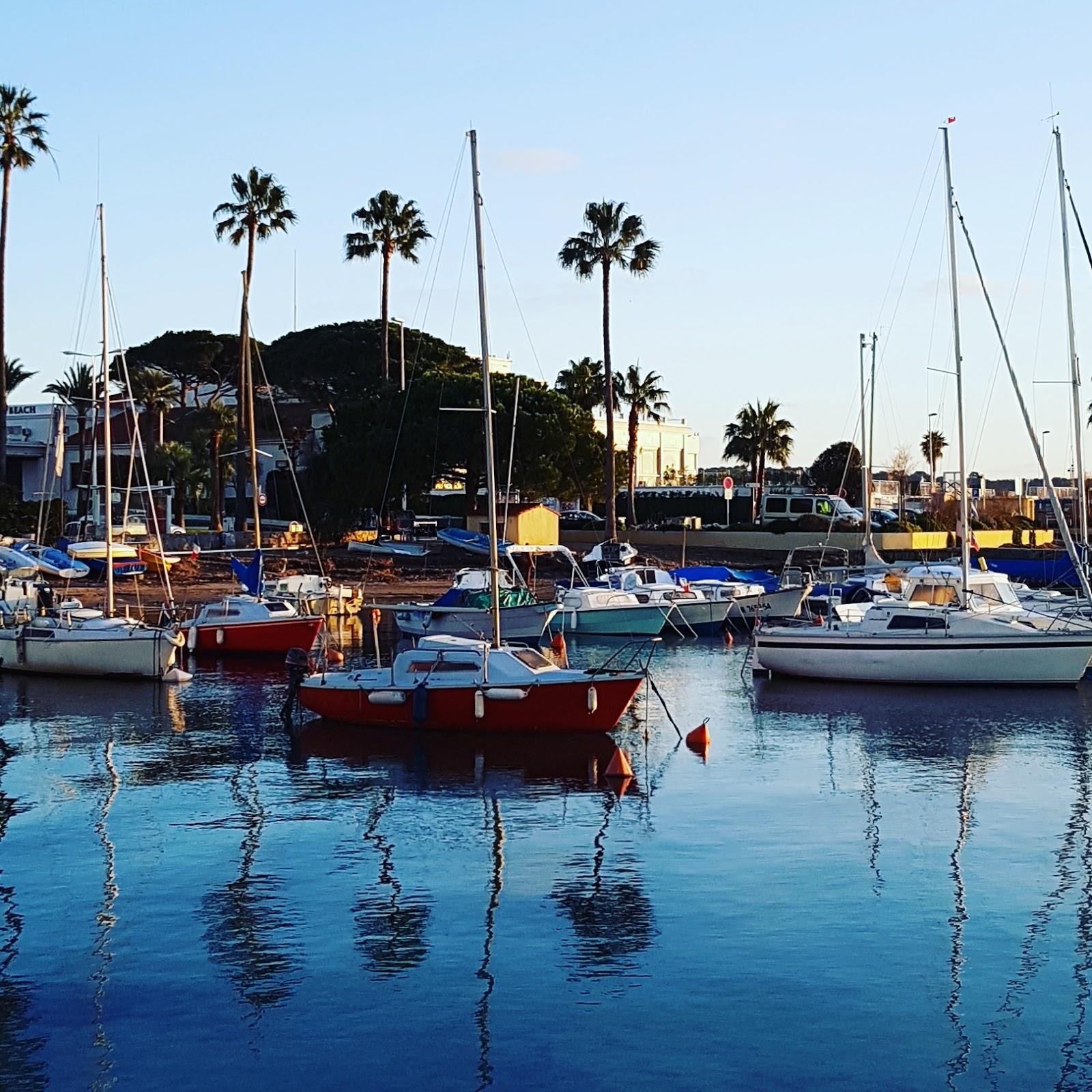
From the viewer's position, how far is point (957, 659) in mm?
37375

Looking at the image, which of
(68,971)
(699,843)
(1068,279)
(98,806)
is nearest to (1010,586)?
(1068,279)

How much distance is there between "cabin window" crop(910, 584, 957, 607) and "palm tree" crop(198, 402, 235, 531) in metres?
49.6

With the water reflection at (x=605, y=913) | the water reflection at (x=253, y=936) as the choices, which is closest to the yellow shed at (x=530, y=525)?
the water reflection at (x=605, y=913)

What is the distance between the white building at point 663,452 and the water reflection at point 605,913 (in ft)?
336

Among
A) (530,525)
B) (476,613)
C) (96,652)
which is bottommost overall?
(96,652)

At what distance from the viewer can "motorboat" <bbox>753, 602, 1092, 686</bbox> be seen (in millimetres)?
37188

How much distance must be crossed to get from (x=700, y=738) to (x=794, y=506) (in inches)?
2275

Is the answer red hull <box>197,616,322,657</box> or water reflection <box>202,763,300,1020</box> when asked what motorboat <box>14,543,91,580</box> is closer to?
red hull <box>197,616,322,657</box>

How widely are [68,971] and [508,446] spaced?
6098 cm

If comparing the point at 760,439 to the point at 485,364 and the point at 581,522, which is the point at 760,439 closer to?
the point at 581,522

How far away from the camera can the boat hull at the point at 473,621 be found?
158 feet

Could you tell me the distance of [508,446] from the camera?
250 feet

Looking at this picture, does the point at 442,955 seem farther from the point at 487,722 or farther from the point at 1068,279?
the point at 1068,279

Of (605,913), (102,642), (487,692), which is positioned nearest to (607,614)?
(102,642)
